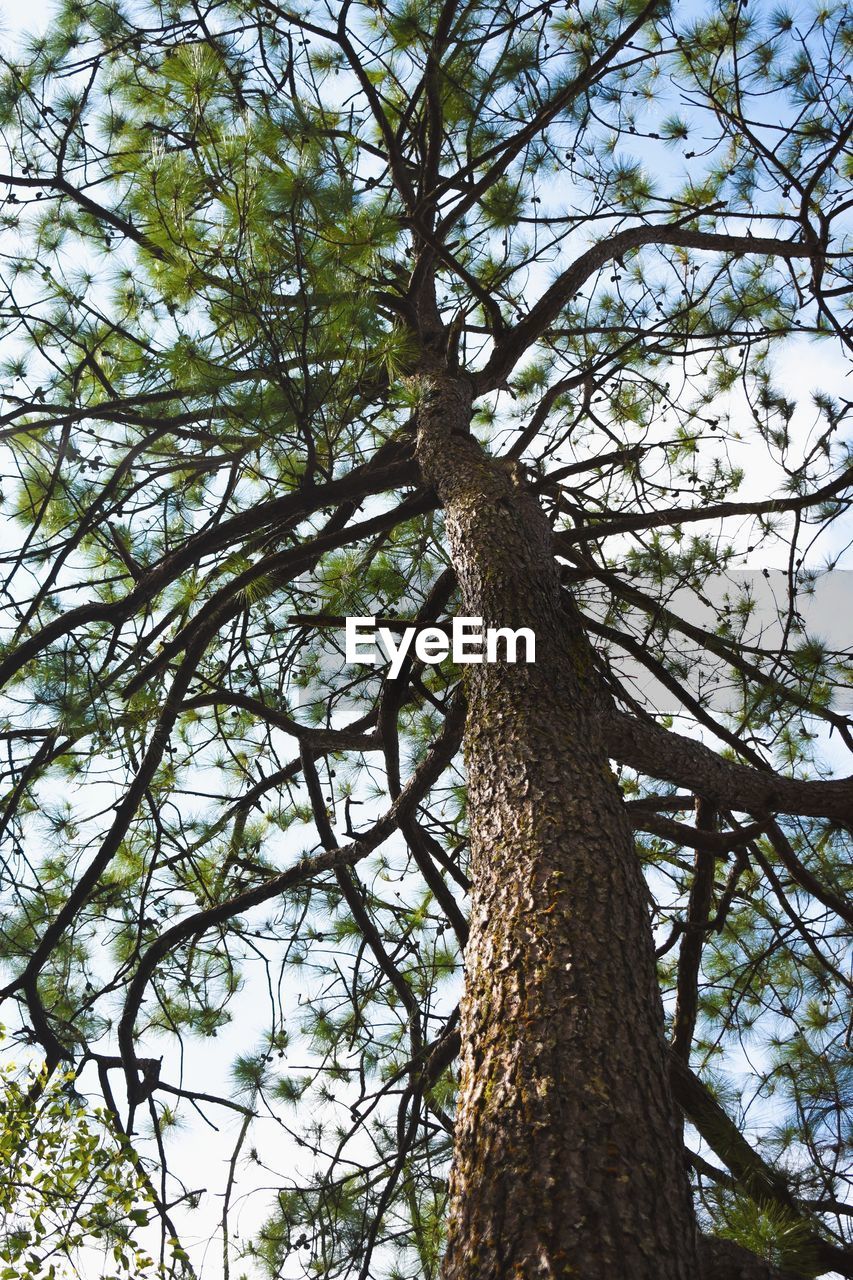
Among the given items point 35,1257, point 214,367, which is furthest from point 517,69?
point 35,1257

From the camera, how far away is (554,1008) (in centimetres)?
106

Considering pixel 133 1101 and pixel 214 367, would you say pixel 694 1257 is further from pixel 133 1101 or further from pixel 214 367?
pixel 214 367

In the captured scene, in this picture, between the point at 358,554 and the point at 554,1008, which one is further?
the point at 358,554

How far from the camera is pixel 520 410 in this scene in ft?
12.2

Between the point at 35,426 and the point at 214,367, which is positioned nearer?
the point at 214,367

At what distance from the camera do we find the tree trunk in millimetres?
861

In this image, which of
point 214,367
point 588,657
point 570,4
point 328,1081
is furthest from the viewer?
point 328,1081

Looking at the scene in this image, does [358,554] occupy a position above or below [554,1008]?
above

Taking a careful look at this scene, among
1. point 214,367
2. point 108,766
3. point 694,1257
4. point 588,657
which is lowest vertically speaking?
point 694,1257

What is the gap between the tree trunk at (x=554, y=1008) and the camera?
86 centimetres

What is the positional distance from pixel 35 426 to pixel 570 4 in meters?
1.62

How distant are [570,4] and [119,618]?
1.81 m

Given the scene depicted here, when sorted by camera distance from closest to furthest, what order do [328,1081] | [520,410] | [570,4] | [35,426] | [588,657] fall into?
[588,657] → [35,426] → [570,4] → [328,1081] → [520,410]

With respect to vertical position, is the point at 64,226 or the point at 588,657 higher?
the point at 64,226
